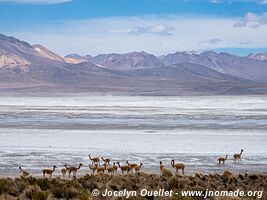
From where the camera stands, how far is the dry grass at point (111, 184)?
9.91 m

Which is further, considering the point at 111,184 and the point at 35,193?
the point at 111,184

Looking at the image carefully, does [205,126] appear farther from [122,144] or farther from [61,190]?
[61,190]

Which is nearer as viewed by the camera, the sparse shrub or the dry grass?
the sparse shrub

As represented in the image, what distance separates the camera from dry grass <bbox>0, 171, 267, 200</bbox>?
9.91m

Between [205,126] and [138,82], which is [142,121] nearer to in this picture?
[205,126]

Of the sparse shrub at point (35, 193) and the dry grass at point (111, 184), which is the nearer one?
the sparse shrub at point (35, 193)

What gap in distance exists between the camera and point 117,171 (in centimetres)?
1484

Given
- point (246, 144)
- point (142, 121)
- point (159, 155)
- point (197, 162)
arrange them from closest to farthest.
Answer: point (197, 162)
point (159, 155)
point (246, 144)
point (142, 121)

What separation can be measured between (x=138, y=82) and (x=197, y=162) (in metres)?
150

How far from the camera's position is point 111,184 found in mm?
11109

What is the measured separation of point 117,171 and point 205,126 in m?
15.2

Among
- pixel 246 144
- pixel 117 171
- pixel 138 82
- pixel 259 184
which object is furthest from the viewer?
pixel 138 82

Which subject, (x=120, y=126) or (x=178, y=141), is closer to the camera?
(x=178, y=141)

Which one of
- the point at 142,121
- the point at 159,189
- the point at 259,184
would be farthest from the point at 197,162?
the point at 142,121
